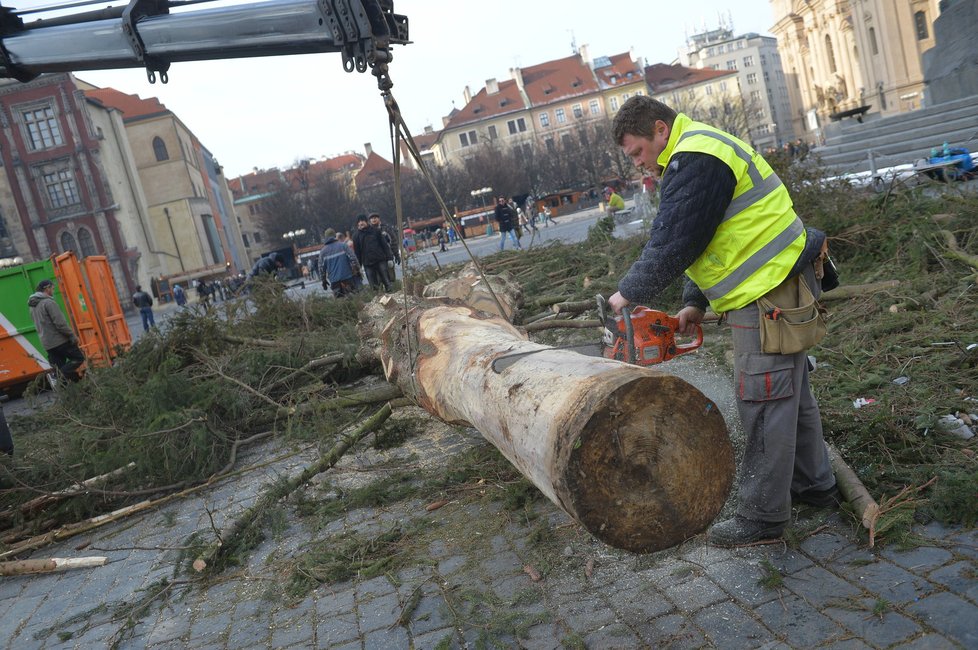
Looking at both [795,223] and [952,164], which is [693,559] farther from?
[952,164]

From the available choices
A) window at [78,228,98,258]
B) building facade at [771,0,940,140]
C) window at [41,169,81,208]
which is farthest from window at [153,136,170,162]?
building facade at [771,0,940,140]

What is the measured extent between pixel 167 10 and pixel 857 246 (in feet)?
20.2

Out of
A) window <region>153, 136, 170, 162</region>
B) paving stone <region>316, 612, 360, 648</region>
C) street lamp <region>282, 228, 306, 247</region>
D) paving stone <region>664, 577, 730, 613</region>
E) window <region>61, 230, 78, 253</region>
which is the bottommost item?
paving stone <region>664, 577, 730, 613</region>

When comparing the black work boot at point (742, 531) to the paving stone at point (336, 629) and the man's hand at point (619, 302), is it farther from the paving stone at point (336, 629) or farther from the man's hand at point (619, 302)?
the paving stone at point (336, 629)

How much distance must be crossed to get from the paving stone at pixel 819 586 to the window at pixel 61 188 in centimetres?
5154

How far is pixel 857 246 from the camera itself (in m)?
7.14

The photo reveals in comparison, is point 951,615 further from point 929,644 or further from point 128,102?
point 128,102

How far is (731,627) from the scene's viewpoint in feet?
9.01

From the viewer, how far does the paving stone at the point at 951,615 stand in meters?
2.44

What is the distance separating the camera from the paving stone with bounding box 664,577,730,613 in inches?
115

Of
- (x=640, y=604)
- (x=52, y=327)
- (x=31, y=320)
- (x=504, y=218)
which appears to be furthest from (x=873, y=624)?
(x=504, y=218)

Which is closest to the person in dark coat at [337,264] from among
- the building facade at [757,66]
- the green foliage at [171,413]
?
the green foliage at [171,413]

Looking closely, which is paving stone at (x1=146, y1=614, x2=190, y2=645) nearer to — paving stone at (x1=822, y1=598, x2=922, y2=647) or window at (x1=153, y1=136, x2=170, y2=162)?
paving stone at (x1=822, y1=598, x2=922, y2=647)

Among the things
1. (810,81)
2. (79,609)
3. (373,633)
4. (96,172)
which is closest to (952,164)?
(373,633)
